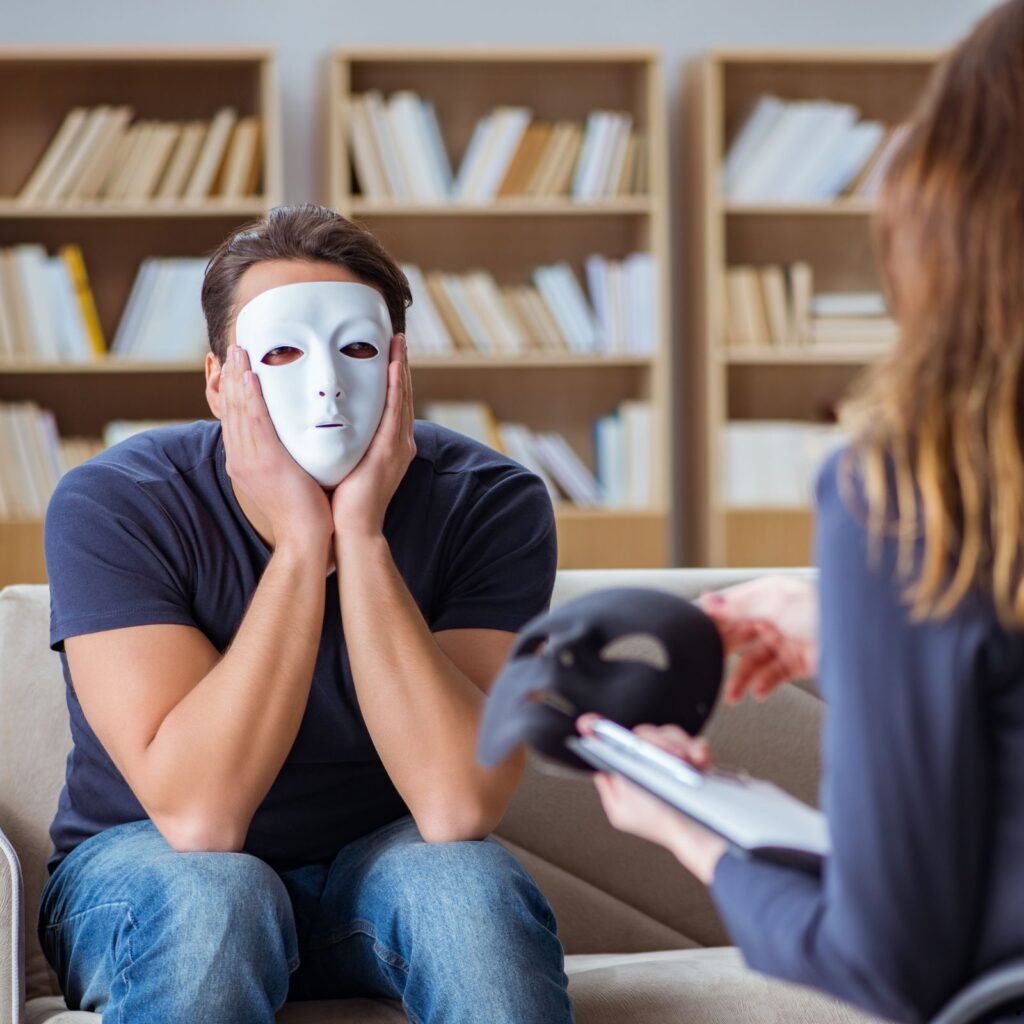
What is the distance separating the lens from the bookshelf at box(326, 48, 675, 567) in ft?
12.4

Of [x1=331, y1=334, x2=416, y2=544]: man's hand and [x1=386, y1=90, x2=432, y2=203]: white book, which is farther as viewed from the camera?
[x1=386, y1=90, x2=432, y2=203]: white book

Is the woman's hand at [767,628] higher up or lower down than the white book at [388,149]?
lower down

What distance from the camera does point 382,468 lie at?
60.7 inches

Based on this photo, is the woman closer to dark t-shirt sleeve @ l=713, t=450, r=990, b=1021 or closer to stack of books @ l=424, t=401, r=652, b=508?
dark t-shirt sleeve @ l=713, t=450, r=990, b=1021

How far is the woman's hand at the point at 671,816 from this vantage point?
0.90 metres

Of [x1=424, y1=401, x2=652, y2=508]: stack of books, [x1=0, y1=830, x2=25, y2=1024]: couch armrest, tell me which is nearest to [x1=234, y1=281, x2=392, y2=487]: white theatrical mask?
[x1=0, y1=830, x2=25, y2=1024]: couch armrest

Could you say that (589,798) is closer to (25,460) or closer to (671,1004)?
(671,1004)

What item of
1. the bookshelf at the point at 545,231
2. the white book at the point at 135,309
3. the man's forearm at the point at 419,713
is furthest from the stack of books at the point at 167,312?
the man's forearm at the point at 419,713

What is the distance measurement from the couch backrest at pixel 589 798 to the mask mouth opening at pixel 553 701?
2.38 ft

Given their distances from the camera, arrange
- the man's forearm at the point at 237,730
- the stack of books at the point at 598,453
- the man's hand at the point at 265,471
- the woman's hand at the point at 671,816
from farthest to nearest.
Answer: the stack of books at the point at 598,453
the man's hand at the point at 265,471
the man's forearm at the point at 237,730
the woman's hand at the point at 671,816

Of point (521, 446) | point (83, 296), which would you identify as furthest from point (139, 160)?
point (521, 446)

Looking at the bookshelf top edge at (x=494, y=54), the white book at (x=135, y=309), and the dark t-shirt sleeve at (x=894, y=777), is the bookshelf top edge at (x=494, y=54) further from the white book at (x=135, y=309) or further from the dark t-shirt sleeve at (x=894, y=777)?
the dark t-shirt sleeve at (x=894, y=777)

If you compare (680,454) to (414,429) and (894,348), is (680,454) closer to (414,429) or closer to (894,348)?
(414,429)

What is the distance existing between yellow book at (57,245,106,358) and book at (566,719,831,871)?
3064mm
